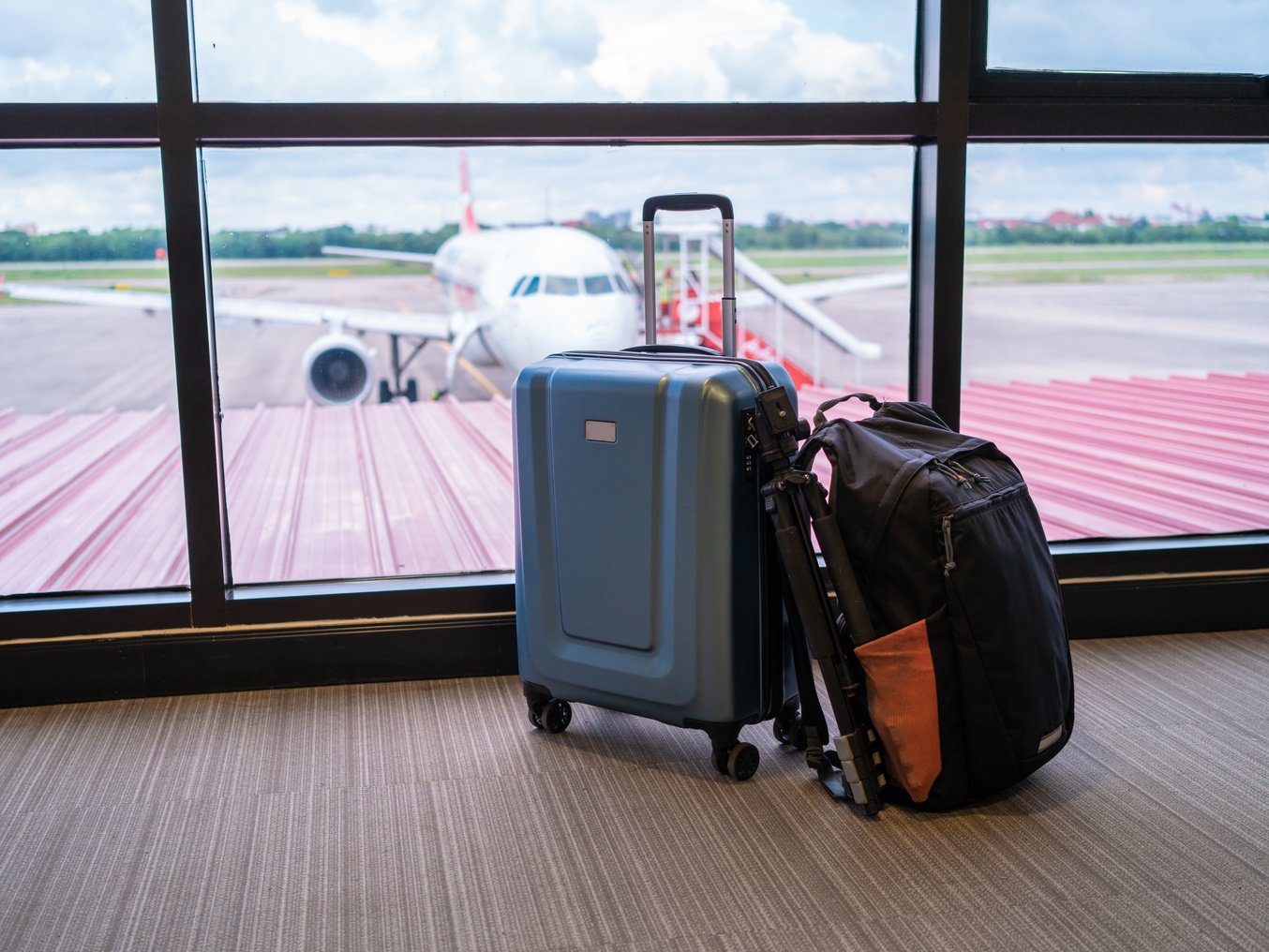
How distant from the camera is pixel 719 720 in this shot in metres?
1.63

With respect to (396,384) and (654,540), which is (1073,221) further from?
(396,384)

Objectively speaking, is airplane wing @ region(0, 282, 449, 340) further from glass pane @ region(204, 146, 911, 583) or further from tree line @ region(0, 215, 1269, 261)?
tree line @ region(0, 215, 1269, 261)

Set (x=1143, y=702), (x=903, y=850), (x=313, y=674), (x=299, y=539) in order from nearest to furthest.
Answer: (x=903, y=850) < (x=1143, y=702) < (x=313, y=674) < (x=299, y=539)

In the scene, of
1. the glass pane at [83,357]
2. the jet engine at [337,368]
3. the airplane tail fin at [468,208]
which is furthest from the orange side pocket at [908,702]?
the airplane tail fin at [468,208]

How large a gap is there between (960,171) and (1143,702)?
1101mm

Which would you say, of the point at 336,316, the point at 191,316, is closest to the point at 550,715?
the point at 191,316

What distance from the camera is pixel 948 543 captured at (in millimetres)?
1457

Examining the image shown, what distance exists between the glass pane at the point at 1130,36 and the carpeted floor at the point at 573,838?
1313 millimetres

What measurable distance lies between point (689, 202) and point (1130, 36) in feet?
3.99

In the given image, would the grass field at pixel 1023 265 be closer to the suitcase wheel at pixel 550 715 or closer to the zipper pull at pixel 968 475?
the zipper pull at pixel 968 475

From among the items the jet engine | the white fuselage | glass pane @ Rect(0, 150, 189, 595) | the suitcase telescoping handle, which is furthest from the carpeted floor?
the white fuselage

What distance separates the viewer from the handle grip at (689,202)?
1769mm

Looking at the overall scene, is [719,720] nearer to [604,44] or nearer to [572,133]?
[572,133]

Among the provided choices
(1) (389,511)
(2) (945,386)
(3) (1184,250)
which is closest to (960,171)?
(2) (945,386)
